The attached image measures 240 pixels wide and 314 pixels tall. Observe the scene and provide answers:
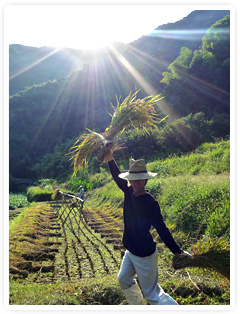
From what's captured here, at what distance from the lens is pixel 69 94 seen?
45.0 meters

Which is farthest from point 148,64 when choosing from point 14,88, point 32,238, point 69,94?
point 14,88

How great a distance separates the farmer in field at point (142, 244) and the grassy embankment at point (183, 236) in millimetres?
433

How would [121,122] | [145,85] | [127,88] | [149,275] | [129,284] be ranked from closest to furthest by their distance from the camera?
[149,275] → [129,284] → [121,122] → [145,85] → [127,88]

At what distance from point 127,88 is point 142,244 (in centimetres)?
3294

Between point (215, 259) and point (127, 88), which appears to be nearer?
point (215, 259)

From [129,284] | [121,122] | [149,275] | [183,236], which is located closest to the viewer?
[149,275]

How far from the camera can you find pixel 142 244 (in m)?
2.11

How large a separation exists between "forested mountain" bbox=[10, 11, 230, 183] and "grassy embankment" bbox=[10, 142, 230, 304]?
1015cm

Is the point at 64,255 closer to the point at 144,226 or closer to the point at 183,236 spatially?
the point at 183,236

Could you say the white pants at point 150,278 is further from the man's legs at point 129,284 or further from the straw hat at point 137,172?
the straw hat at point 137,172

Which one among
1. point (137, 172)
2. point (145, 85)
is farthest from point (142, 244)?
point (145, 85)

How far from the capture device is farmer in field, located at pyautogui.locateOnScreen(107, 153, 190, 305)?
2.06 m

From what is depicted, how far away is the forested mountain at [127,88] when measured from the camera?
74.8 ft

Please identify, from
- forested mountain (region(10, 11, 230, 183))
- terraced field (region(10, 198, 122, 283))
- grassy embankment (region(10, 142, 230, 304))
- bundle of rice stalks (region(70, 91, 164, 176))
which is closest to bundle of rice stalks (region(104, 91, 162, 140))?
bundle of rice stalks (region(70, 91, 164, 176))
